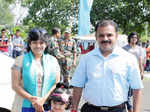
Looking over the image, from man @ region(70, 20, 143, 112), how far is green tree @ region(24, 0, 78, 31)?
20583mm

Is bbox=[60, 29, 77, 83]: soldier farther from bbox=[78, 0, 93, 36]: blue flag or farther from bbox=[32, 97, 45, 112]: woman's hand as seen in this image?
bbox=[32, 97, 45, 112]: woman's hand

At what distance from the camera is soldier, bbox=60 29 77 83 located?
27.7 feet

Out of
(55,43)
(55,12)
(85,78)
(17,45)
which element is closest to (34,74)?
(85,78)

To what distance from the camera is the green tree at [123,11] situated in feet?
88.1

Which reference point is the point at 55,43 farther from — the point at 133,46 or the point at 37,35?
the point at 37,35

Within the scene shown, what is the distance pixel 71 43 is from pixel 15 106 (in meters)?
4.96

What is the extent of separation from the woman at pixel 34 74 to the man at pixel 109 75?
0.51 metres

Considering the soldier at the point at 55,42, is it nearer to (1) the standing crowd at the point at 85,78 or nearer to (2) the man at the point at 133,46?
(2) the man at the point at 133,46

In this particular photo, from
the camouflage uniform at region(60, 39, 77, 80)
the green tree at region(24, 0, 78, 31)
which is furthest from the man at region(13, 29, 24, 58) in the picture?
the green tree at region(24, 0, 78, 31)

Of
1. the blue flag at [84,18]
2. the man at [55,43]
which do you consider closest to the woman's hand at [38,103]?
the man at [55,43]

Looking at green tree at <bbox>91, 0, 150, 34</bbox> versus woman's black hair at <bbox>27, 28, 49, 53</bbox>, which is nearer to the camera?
woman's black hair at <bbox>27, 28, 49, 53</bbox>

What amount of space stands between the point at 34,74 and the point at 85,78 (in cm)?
56

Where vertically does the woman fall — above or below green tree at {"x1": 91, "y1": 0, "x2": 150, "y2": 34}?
below

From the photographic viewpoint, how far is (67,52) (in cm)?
851
